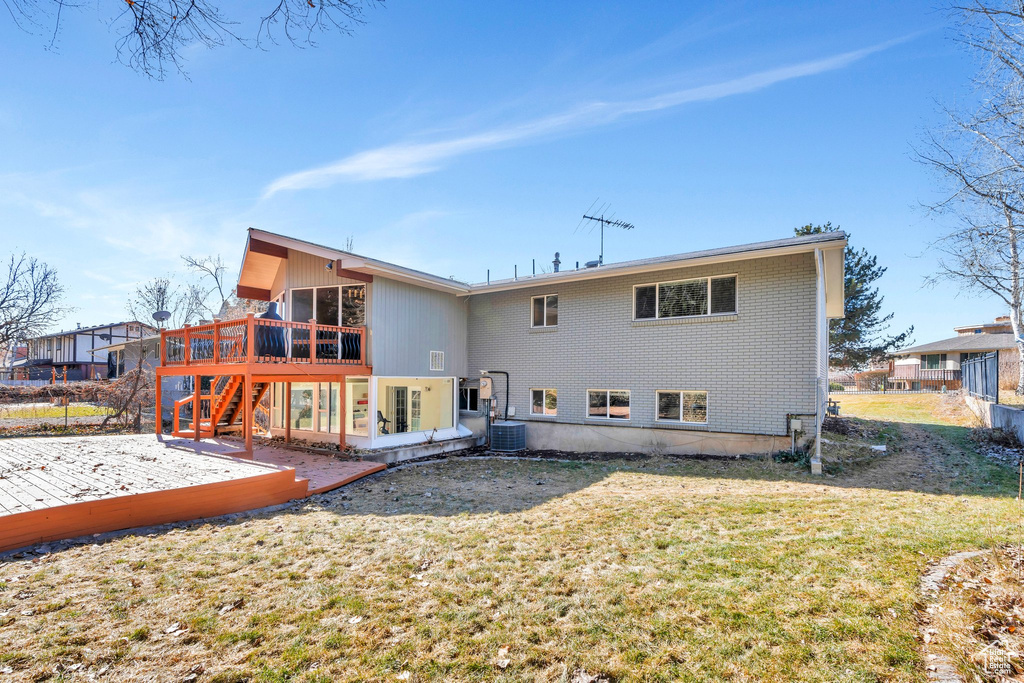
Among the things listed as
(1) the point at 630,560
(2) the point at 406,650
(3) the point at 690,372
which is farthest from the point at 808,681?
(3) the point at 690,372

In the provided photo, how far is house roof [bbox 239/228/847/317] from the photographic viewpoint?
10.3m

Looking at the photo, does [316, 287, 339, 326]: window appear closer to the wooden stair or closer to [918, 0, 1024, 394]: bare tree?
the wooden stair

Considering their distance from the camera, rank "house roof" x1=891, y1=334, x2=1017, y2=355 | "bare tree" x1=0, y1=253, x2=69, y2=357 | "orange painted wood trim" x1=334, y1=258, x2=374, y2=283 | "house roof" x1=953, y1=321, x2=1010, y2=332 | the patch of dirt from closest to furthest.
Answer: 1. the patch of dirt
2. "orange painted wood trim" x1=334, y1=258, x2=374, y2=283
3. "bare tree" x1=0, y1=253, x2=69, y2=357
4. "house roof" x1=891, y1=334, x2=1017, y2=355
5. "house roof" x1=953, y1=321, x2=1010, y2=332

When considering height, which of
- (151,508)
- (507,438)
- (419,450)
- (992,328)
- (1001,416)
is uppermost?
(992,328)

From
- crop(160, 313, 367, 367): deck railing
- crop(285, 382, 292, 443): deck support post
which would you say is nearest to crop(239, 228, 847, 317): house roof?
crop(160, 313, 367, 367): deck railing

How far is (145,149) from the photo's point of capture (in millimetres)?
7410

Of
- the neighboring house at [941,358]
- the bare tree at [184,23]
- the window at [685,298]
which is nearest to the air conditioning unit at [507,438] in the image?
the window at [685,298]

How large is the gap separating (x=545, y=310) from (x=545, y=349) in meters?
1.19

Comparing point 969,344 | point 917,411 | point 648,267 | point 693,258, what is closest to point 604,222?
point 648,267

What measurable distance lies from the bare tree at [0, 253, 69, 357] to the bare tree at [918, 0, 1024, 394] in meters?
35.0

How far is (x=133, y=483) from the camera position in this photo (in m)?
7.02

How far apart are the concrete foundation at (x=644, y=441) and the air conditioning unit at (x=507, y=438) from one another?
0.53 m

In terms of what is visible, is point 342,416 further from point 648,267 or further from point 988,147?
point 988,147

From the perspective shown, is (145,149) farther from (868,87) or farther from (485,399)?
(868,87)
